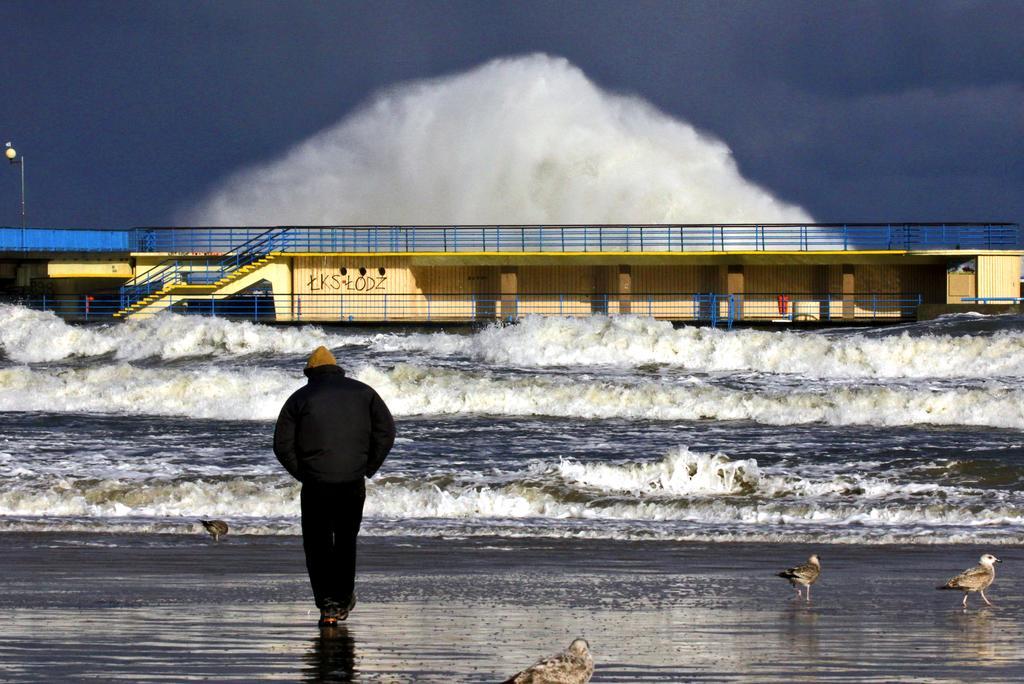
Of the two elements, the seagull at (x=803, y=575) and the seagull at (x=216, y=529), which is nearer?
the seagull at (x=803, y=575)

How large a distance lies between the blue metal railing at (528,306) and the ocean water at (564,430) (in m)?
4.37

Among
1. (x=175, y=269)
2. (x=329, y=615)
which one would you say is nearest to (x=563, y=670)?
(x=329, y=615)

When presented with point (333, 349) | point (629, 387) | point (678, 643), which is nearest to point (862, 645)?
point (678, 643)

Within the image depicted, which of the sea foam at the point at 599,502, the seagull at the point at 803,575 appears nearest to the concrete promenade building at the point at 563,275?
the sea foam at the point at 599,502

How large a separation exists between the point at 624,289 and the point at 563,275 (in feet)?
6.16

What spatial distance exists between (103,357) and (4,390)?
945 cm

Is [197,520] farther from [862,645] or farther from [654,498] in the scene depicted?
[862,645]

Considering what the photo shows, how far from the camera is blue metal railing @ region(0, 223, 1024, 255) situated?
133 feet

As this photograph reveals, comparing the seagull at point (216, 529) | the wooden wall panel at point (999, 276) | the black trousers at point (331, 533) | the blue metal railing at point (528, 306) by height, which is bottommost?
the seagull at point (216, 529)

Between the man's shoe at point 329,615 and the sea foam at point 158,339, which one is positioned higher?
the sea foam at point 158,339

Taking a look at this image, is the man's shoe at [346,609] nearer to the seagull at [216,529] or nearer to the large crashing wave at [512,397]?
the seagull at [216,529]

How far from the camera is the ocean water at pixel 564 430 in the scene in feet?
40.8

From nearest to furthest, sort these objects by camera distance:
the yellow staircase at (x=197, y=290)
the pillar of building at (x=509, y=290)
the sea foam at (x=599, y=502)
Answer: the sea foam at (x=599, y=502)
the yellow staircase at (x=197, y=290)
the pillar of building at (x=509, y=290)

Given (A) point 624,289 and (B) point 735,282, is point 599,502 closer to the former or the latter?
(A) point 624,289
